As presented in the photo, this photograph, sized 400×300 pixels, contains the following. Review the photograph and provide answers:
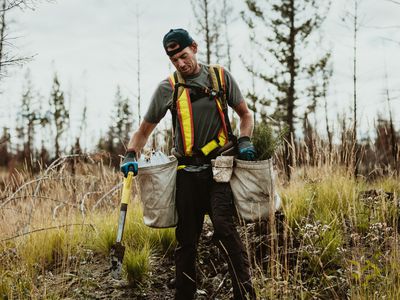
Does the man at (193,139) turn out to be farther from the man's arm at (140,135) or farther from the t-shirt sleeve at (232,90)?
the man's arm at (140,135)

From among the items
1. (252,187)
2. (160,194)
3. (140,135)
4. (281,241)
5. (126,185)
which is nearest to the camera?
(252,187)

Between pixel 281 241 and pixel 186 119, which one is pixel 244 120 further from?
pixel 281 241

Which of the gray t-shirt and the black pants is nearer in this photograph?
the black pants

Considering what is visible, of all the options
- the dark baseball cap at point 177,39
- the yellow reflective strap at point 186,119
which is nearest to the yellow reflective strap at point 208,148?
the yellow reflective strap at point 186,119

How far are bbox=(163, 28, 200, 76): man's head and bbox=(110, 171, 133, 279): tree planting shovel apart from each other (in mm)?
961

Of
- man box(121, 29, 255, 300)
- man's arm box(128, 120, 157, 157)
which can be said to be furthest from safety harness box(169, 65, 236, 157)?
man's arm box(128, 120, 157, 157)

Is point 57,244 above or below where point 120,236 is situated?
below

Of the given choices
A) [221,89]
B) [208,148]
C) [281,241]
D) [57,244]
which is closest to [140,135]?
[208,148]

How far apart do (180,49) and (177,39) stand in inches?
3.1

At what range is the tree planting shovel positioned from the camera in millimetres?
3354

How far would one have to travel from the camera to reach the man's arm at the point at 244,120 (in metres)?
3.32

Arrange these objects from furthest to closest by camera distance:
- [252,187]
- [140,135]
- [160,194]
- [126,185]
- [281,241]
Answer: [281,241] < [140,135] < [126,185] < [160,194] < [252,187]

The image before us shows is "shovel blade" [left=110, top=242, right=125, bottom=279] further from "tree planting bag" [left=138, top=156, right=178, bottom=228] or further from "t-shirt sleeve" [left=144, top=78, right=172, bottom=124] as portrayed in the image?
"t-shirt sleeve" [left=144, top=78, right=172, bottom=124]

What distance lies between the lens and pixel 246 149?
318 cm
